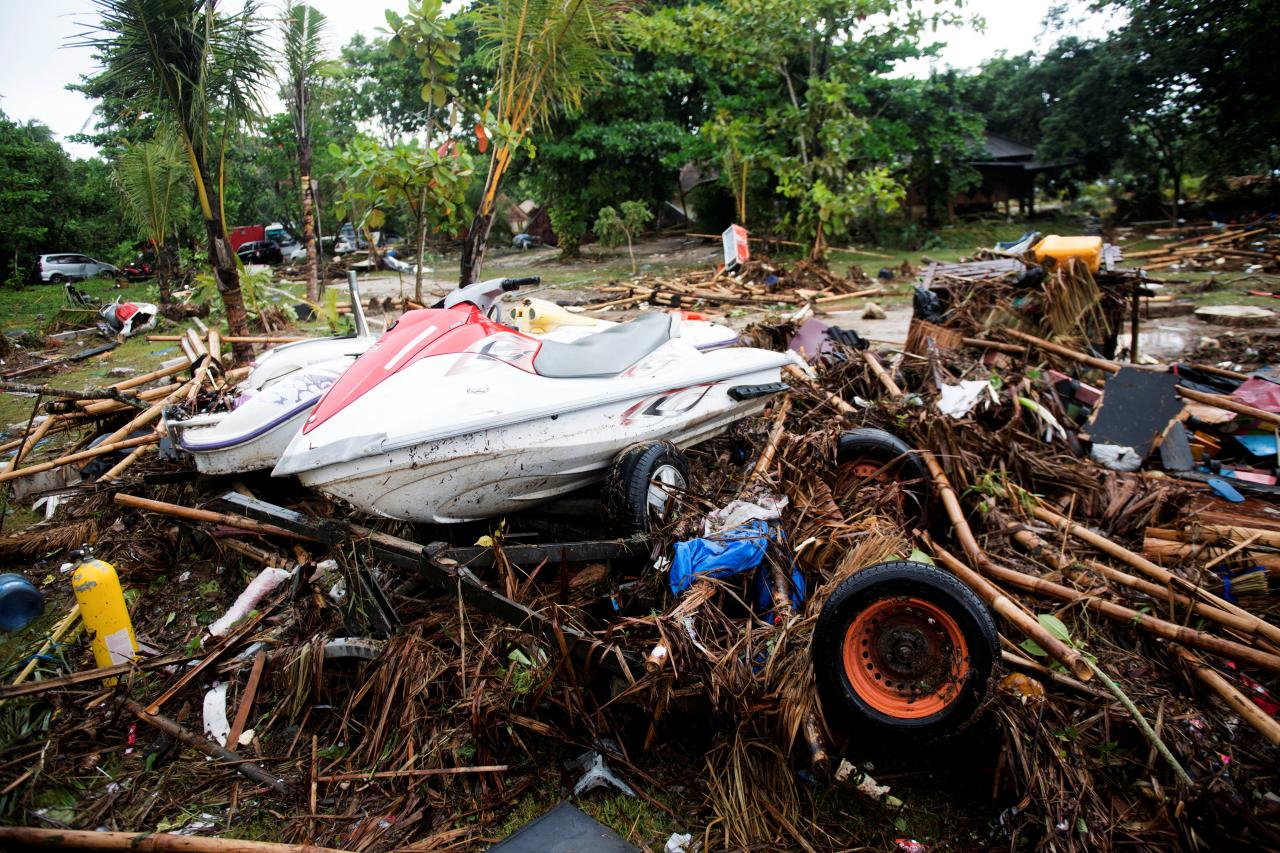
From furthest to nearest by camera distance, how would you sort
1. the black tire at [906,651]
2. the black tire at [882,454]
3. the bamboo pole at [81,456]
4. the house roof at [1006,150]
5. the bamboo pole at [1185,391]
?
the house roof at [1006,150] < the bamboo pole at [81,456] < the bamboo pole at [1185,391] < the black tire at [882,454] < the black tire at [906,651]

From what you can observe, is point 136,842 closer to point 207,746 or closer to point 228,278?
point 207,746

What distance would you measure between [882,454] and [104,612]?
4.04 meters

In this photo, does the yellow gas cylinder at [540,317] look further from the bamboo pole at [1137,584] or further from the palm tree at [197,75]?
the palm tree at [197,75]

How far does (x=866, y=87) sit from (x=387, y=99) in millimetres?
21425

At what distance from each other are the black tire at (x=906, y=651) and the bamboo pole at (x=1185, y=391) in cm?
387

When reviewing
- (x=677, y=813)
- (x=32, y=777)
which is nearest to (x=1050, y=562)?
(x=677, y=813)

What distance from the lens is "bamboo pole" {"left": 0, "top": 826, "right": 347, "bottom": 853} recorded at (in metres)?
2.08

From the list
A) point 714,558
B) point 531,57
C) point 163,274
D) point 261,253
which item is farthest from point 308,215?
point 261,253

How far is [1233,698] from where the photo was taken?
228 cm

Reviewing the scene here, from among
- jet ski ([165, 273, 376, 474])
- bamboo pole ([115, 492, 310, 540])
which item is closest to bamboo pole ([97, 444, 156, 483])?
jet ski ([165, 273, 376, 474])

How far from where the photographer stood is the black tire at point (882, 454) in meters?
3.92

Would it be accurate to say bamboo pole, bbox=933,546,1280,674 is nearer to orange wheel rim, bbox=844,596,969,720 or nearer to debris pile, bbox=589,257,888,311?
orange wheel rim, bbox=844,596,969,720

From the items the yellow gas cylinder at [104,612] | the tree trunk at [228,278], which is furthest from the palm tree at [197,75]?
the yellow gas cylinder at [104,612]

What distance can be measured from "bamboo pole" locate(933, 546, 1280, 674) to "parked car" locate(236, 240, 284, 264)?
92.1ft
